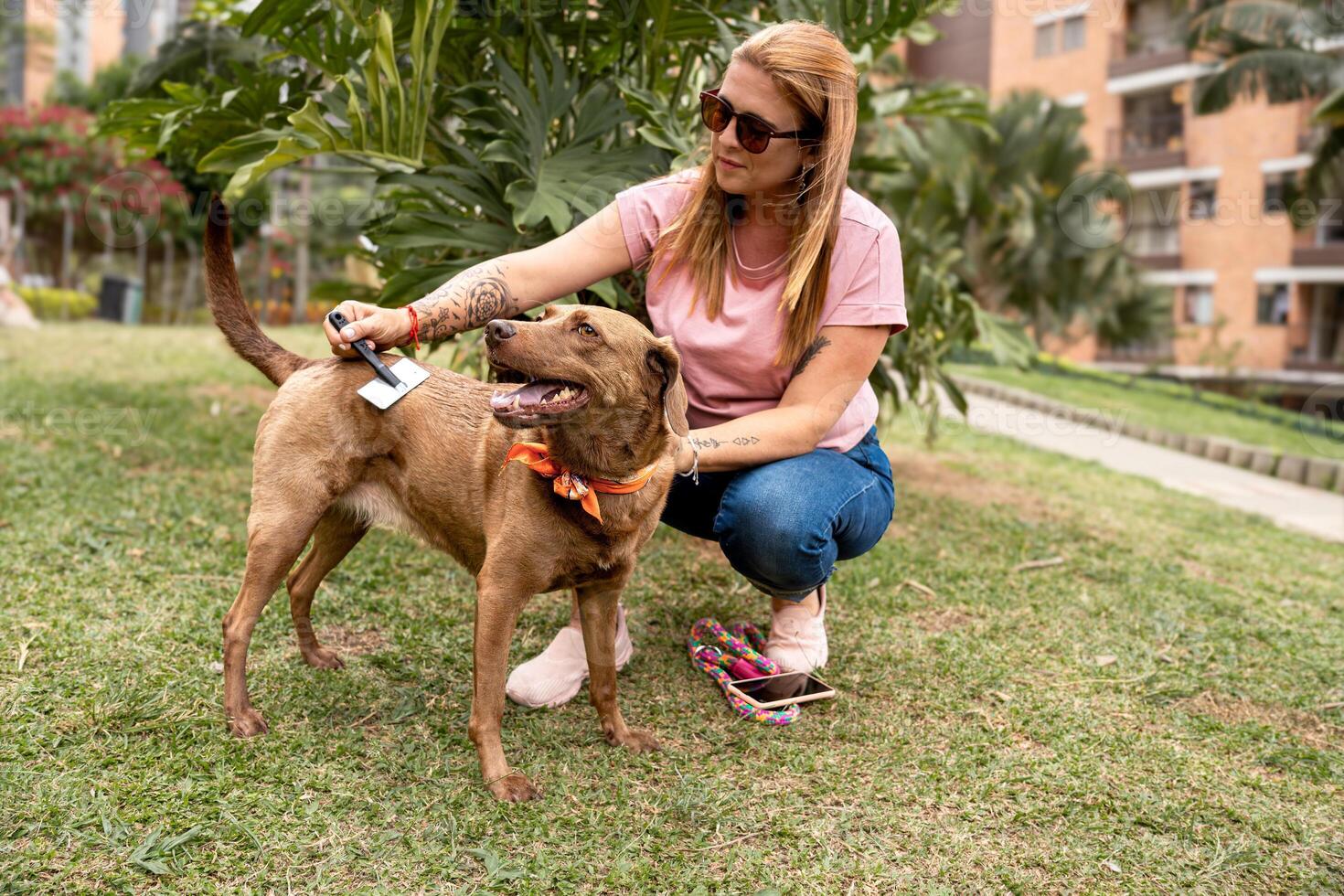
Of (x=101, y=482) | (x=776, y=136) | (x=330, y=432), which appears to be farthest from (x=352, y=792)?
(x=101, y=482)

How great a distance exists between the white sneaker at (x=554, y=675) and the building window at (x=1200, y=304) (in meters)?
27.6

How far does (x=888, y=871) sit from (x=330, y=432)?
167 centimetres

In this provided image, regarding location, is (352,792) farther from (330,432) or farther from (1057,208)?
(1057,208)

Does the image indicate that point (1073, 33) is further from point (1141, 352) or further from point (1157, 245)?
point (1141, 352)

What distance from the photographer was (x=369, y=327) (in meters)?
2.53

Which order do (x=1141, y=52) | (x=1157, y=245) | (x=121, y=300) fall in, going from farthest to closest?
(x=1157, y=245) → (x=1141, y=52) → (x=121, y=300)

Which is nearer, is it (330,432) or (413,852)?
(413,852)

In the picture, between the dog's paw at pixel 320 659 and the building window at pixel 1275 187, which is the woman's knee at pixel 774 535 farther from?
the building window at pixel 1275 187

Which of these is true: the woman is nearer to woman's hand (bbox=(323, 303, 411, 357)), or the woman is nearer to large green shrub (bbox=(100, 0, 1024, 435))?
woman's hand (bbox=(323, 303, 411, 357))

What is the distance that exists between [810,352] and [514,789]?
1.38 m

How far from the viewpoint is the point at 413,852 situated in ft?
7.17

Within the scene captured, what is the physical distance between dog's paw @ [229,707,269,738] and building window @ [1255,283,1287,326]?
2818 cm
